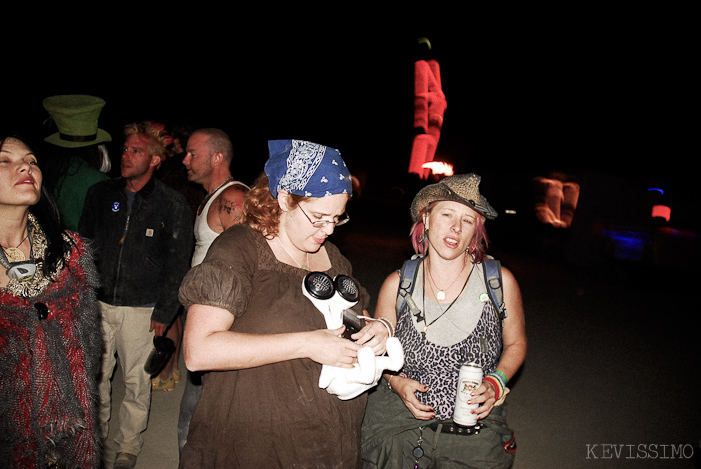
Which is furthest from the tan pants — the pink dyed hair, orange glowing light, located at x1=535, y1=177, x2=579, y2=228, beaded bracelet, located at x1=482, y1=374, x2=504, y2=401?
orange glowing light, located at x1=535, y1=177, x2=579, y2=228

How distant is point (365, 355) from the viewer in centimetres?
160

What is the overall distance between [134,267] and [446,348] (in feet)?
7.96

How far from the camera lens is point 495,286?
2.38 m

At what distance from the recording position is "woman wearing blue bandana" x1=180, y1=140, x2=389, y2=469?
1.51m

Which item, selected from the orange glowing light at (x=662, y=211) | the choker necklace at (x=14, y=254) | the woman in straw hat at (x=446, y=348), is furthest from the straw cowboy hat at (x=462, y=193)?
the orange glowing light at (x=662, y=211)

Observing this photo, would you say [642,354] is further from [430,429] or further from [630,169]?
[630,169]

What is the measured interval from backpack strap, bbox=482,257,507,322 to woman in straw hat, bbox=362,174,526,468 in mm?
27

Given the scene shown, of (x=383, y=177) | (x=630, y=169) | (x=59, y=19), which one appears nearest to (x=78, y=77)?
(x=59, y=19)

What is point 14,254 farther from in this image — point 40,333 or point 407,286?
point 407,286

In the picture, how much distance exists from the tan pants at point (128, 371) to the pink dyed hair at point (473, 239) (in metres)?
2.21

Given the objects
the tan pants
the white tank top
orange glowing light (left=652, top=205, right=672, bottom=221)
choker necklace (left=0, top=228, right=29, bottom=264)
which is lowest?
orange glowing light (left=652, top=205, right=672, bottom=221)

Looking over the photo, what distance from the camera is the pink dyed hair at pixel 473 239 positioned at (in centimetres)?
253

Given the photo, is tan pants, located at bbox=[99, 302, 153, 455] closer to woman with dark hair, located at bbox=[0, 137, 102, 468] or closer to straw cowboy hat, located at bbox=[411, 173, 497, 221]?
woman with dark hair, located at bbox=[0, 137, 102, 468]

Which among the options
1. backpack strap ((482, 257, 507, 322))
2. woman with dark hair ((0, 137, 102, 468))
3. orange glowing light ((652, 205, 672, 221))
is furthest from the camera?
orange glowing light ((652, 205, 672, 221))
